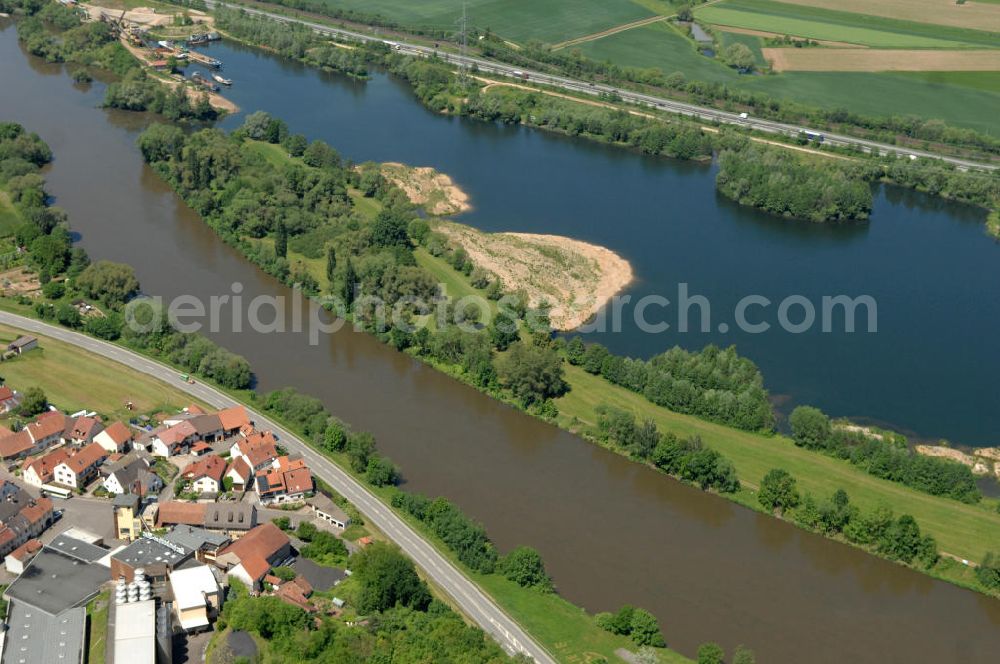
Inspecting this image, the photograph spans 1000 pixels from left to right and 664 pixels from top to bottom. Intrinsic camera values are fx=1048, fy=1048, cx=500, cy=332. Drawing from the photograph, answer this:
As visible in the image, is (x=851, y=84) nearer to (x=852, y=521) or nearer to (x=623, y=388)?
(x=623, y=388)

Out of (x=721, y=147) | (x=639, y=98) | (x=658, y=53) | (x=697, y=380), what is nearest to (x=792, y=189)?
(x=721, y=147)

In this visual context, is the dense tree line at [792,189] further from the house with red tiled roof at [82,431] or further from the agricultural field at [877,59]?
the house with red tiled roof at [82,431]

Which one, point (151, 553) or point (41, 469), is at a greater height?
point (41, 469)

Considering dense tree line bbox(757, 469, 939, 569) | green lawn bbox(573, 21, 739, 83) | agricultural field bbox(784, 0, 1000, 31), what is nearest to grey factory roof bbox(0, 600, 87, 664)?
dense tree line bbox(757, 469, 939, 569)

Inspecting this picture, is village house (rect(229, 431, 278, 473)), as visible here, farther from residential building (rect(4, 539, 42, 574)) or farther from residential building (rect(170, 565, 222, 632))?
residential building (rect(4, 539, 42, 574))

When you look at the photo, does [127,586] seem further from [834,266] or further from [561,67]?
[561,67]

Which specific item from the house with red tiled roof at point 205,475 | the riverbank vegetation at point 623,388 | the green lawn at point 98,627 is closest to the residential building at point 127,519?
the house with red tiled roof at point 205,475

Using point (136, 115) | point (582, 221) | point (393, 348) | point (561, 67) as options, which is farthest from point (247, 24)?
point (393, 348)
